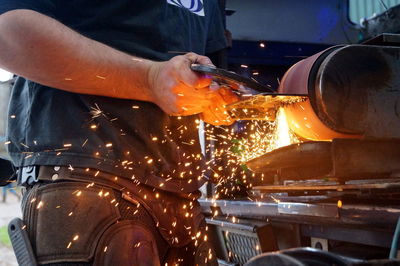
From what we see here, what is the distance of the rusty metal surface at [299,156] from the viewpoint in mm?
1576

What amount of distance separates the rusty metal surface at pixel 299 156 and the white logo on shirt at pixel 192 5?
2.11 ft

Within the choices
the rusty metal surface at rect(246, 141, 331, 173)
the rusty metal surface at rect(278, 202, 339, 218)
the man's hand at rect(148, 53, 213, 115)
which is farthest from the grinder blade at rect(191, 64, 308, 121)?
the rusty metal surface at rect(278, 202, 339, 218)

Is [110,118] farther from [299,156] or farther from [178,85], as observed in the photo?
[299,156]

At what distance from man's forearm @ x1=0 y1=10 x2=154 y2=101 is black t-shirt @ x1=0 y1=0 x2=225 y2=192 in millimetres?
65

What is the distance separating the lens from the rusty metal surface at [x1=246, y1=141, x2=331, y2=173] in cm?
158

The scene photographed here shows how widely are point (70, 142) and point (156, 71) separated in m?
0.35

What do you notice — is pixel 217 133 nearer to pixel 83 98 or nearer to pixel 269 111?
A: pixel 269 111

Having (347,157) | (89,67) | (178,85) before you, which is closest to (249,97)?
(178,85)

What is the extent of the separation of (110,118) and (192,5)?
62 centimetres

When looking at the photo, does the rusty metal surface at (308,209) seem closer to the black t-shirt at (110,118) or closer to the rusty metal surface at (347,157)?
the rusty metal surface at (347,157)

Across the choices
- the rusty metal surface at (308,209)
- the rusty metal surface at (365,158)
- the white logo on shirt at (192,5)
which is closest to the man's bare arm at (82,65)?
the white logo on shirt at (192,5)

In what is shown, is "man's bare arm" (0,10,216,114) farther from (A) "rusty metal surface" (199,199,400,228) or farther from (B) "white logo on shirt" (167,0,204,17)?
(A) "rusty metal surface" (199,199,400,228)

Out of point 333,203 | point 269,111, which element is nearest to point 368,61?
point 269,111

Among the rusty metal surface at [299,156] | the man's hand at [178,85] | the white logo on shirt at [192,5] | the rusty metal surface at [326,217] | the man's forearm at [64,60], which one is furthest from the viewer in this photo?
the white logo on shirt at [192,5]
